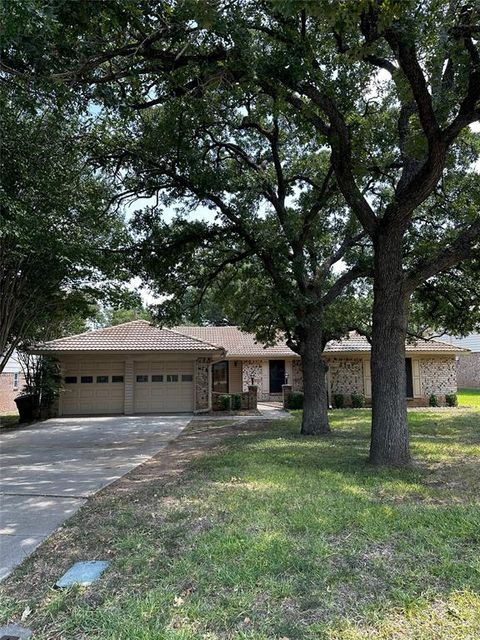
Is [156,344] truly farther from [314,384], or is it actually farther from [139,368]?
[314,384]

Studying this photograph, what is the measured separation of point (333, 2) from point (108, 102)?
3.12 metres

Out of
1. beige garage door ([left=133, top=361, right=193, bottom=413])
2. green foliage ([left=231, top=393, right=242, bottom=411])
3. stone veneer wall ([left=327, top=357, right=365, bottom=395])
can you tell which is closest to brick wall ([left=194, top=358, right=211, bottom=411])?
beige garage door ([left=133, top=361, right=193, bottom=413])

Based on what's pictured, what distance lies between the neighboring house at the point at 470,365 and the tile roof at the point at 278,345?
11.2 meters

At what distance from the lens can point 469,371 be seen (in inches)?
1315

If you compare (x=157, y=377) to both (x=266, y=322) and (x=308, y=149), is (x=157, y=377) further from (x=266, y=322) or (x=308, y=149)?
(x=308, y=149)

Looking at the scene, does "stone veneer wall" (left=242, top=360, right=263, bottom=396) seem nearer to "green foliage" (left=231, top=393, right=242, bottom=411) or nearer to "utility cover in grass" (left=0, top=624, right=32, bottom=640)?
"green foliage" (left=231, top=393, right=242, bottom=411)

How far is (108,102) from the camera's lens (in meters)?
6.18

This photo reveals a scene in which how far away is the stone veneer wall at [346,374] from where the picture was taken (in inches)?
840

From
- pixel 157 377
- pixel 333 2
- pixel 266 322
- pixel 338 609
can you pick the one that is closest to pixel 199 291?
pixel 266 322

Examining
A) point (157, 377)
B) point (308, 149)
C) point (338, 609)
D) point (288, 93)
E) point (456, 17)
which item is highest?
point (308, 149)

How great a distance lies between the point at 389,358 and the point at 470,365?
29.7m

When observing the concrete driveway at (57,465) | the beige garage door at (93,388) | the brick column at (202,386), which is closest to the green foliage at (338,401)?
the brick column at (202,386)

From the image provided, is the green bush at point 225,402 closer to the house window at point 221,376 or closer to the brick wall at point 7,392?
the house window at point 221,376

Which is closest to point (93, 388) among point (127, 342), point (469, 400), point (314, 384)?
point (127, 342)
